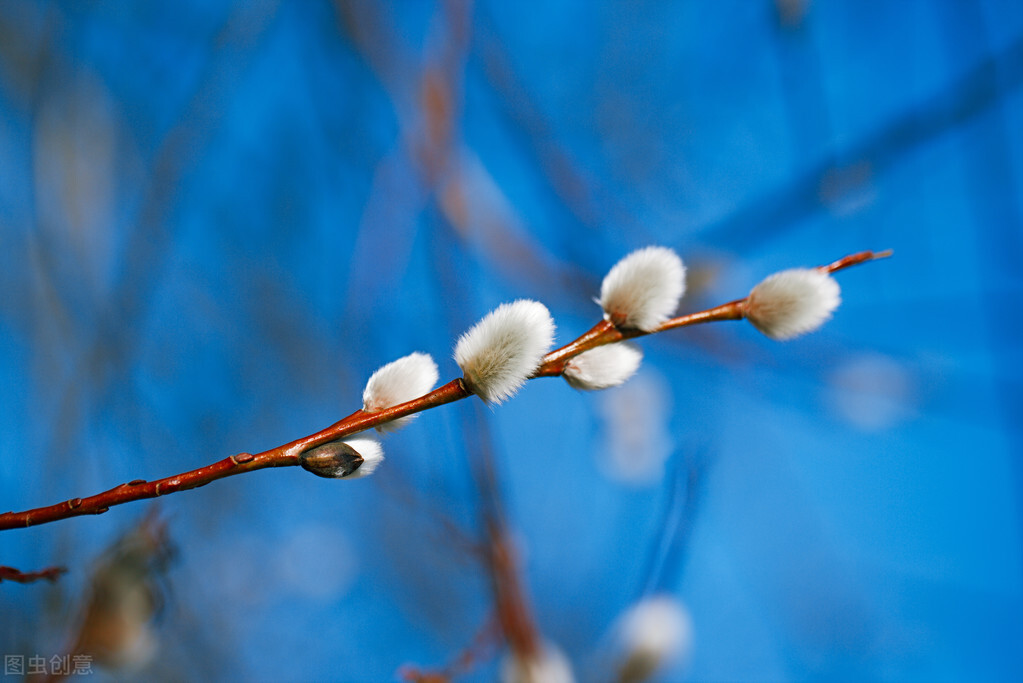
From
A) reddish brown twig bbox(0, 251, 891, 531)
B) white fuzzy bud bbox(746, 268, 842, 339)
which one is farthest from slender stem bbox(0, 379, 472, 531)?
white fuzzy bud bbox(746, 268, 842, 339)

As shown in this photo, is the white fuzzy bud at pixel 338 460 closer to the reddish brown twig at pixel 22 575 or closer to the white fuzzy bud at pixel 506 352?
the white fuzzy bud at pixel 506 352

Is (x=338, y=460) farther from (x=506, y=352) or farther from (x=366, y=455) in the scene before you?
(x=506, y=352)

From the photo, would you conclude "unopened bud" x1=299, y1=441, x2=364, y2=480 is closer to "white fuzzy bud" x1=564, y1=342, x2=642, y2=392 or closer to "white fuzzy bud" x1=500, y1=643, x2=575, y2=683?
"white fuzzy bud" x1=564, y1=342, x2=642, y2=392

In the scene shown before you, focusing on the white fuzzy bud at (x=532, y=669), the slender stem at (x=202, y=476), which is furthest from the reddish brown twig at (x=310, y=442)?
the white fuzzy bud at (x=532, y=669)

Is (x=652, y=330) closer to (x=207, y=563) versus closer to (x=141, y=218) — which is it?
(x=141, y=218)

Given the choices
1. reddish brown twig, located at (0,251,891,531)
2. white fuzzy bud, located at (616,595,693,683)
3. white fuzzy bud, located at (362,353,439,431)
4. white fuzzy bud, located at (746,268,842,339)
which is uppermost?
white fuzzy bud, located at (362,353,439,431)

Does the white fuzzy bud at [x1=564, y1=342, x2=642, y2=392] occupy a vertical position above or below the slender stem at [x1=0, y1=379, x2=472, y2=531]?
below

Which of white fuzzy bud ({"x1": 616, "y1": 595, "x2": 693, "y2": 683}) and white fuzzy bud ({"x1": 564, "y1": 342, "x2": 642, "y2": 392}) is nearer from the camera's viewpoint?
white fuzzy bud ({"x1": 564, "y1": 342, "x2": 642, "y2": 392})
